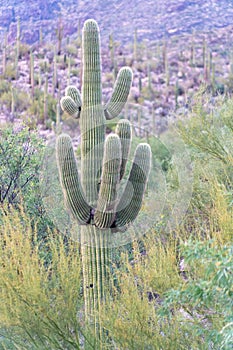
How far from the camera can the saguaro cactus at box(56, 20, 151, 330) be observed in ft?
20.1

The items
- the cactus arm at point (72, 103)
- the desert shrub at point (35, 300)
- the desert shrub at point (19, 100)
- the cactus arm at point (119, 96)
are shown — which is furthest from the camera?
the desert shrub at point (19, 100)

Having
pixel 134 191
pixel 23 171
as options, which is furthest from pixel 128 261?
pixel 23 171

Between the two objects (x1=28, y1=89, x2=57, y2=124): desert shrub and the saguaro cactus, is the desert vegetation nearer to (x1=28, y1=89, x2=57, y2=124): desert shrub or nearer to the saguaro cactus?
the saguaro cactus

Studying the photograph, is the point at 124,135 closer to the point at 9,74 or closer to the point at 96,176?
the point at 96,176

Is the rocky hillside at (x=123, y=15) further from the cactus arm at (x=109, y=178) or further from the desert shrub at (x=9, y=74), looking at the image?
the cactus arm at (x=109, y=178)

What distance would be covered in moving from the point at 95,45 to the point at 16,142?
14.5ft

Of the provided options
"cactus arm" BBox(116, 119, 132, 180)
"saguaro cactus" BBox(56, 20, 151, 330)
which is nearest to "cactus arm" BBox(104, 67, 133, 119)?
"saguaro cactus" BBox(56, 20, 151, 330)

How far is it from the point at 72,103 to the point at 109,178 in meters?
1.08

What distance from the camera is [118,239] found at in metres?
7.60

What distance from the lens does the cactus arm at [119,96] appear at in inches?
271

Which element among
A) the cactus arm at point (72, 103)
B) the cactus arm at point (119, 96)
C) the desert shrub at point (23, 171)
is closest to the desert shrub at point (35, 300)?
the cactus arm at point (72, 103)

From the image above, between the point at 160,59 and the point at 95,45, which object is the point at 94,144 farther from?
the point at 160,59

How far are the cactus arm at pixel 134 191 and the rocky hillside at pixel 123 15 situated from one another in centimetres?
3443

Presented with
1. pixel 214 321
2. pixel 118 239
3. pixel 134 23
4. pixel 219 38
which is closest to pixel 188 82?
pixel 219 38
